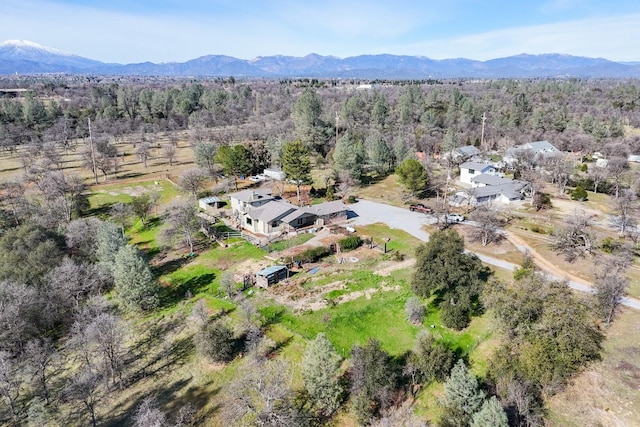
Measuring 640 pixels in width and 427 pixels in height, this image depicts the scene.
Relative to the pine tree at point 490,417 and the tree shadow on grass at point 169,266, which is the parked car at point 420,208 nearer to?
the tree shadow on grass at point 169,266

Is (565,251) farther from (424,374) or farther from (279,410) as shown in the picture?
(279,410)

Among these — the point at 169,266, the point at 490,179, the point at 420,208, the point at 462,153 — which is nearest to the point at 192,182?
the point at 169,266

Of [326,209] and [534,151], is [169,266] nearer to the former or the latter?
[326,209]

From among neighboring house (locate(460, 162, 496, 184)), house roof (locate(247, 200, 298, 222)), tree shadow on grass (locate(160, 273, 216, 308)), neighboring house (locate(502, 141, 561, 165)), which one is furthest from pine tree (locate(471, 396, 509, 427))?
neighboring house (locate(502, 141, 561, 165))

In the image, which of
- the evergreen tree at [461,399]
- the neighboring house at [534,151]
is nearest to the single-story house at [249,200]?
the evergreen tree at [461,399]

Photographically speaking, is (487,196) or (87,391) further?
(487,196)

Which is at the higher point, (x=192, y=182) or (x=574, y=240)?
(x=192, y=182)

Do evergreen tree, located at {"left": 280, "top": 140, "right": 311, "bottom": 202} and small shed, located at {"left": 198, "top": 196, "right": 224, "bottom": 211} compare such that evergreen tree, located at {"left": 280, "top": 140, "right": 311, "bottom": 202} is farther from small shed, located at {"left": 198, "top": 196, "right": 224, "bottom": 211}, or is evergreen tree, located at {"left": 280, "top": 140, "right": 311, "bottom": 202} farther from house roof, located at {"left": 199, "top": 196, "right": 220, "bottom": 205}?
small shed, located at {"left": 198, "top": 196, "right": 224, "bottom": 211}

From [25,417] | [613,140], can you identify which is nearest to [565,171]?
[613,140]
